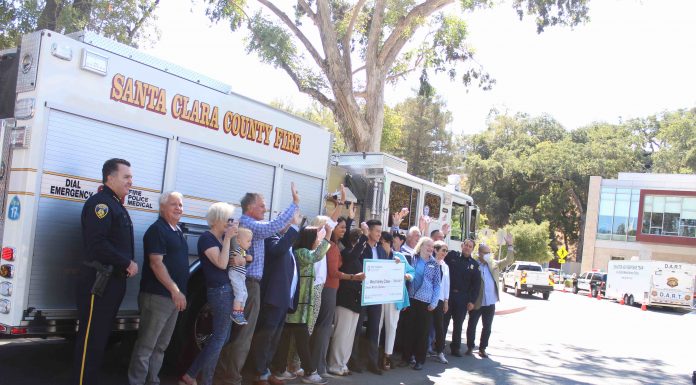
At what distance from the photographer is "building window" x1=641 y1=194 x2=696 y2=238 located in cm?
5172

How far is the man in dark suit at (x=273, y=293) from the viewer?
6.59 metres

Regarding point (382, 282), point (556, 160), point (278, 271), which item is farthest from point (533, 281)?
point (556, 160)

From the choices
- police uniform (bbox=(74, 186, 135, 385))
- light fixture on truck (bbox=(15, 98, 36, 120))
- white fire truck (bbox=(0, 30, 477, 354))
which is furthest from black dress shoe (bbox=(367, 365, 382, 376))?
light fixture on truck (bbox=(15, 98, 36, 120))

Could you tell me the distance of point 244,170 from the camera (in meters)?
7.59

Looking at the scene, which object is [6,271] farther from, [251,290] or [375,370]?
[375,370]

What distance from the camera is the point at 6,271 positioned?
17.4 feet

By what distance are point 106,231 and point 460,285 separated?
20.7 ft

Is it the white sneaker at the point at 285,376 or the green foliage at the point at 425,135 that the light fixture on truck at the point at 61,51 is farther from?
the green foliage at the point at 425,135

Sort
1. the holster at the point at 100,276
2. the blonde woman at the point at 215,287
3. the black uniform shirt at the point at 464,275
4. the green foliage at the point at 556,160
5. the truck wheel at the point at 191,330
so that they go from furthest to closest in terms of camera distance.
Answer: the green foliage at the point at 556,160, the black uniform shirt at the point at 464,275, the truck wheel at the point at 191,330, the blonde woman at the point at 215,287, the holster at the point at 100,276

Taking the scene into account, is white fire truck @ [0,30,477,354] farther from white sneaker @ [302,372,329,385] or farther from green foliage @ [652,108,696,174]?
green foliage @ [652,108,696,174]

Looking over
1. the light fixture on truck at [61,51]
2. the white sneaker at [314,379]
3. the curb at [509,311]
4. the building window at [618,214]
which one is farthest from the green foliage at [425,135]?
the light fixture on truck at [61,51]

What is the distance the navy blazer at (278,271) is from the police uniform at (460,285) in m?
4.13

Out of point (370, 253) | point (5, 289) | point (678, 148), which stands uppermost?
point (678, 148)

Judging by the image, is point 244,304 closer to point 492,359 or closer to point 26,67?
point 26,67
